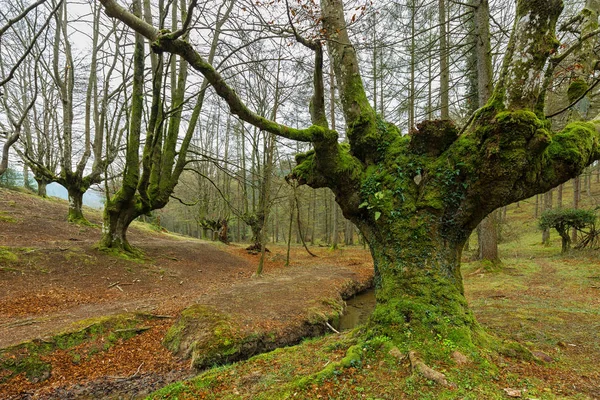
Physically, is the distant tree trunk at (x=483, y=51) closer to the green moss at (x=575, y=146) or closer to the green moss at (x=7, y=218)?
the green moss at (x=575, y=146)

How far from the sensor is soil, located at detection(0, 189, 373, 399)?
11.0ft

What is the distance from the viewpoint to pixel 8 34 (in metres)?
9.91

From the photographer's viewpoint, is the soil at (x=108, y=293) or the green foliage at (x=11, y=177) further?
the green foliage at (x=11, y=177)

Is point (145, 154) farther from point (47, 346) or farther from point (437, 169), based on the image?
point (437, 169)

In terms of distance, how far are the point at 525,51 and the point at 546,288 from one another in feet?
18.3

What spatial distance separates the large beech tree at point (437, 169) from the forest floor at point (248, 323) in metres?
0.49

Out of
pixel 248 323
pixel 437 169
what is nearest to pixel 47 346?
pixel 248 323

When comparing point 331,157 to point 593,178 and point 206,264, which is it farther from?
point 593,178

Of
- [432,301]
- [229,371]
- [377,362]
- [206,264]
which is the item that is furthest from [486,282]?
[206,264]

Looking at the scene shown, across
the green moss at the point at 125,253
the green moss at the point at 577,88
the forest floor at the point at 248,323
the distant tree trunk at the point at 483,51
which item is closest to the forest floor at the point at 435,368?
the forest floor at the point at 248,323

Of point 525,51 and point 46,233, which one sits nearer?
point 525,51

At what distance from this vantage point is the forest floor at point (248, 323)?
7.25 feet

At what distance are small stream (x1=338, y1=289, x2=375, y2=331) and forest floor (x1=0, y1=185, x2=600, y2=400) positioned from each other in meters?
0.49

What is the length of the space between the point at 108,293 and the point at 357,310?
5551mm
